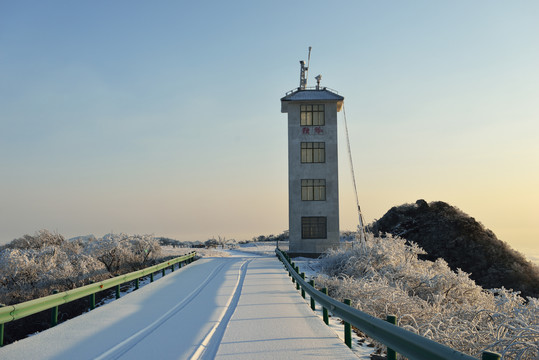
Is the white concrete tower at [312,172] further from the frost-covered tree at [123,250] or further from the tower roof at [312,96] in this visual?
the frost-covered tree at [123,250]

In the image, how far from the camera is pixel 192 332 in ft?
28.5

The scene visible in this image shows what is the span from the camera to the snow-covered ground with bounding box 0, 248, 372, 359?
23.9ft

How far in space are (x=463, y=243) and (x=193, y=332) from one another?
119 ft

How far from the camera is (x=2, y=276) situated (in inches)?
853

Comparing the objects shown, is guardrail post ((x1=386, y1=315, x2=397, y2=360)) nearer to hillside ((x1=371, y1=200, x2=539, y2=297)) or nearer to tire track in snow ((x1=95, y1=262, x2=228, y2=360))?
tire track in snow ((x1=95, y1=262, x2=228, y2=360))

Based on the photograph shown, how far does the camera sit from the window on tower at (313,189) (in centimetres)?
3853

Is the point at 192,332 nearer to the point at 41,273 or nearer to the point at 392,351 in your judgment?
→ the point at 392,351

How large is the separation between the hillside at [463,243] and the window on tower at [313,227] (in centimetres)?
520

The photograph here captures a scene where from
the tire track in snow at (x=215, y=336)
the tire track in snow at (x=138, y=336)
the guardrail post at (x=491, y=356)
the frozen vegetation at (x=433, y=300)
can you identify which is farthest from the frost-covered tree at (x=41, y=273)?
the guardrail post at (x=491, y=356)

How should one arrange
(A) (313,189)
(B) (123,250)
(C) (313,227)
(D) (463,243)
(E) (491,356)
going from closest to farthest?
A: 1. (E) (491,356)
2. (B) (123,250)
3. (C) (313,227)
4. (A) (313,189)
5. (D) (463,243)

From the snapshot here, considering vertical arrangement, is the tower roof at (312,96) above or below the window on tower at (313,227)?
above

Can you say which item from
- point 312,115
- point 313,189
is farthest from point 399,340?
point 312,115

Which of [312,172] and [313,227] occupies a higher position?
[312,172]

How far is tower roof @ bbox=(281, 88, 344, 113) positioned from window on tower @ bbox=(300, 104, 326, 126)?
81cm
